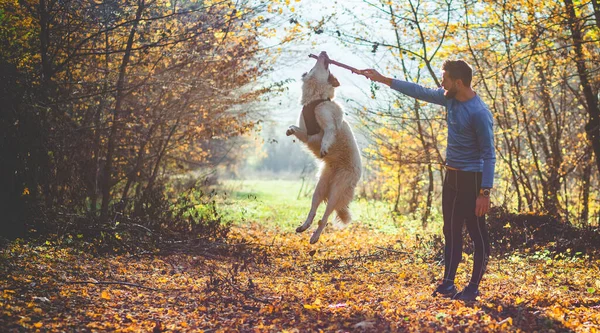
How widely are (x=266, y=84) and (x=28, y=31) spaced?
4994mm

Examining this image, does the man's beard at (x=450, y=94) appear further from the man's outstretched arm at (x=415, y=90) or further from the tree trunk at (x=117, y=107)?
the tree trunk at (x=117, y=107)

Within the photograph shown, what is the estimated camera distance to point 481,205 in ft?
14.4

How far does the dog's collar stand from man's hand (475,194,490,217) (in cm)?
221

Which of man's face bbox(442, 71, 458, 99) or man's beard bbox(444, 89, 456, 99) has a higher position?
man's face bbox(442, 71, 458, 99)

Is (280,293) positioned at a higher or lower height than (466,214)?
lower

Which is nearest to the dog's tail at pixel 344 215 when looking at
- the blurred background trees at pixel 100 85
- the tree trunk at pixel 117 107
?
the blurred background trees at pixel 100 85

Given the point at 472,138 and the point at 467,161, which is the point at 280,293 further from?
the point at 472,138

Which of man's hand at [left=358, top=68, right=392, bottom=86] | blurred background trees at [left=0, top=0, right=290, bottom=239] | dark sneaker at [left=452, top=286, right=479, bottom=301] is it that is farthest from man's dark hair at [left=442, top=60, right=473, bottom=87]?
blurred background trees at [left=0, top=0, right=290, bottom=239]

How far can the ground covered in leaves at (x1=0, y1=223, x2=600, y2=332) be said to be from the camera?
3.96m

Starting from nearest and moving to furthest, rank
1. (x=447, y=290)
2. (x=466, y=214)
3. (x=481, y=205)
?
(x=481, y=205), (x=466, y=214), (x=447, y=290)

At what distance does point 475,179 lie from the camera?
454cm

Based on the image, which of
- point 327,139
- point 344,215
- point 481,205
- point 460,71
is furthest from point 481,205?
point 344,215

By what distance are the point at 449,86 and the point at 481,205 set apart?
1.07m

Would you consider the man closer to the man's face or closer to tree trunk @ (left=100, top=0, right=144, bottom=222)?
the man's face
